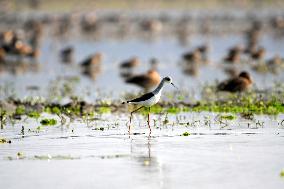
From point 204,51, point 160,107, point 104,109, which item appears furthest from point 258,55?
point 104,109

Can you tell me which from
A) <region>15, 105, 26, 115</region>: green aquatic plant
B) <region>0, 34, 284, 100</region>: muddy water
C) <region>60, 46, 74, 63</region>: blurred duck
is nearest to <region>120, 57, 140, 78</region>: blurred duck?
<region>0, 34, 284, 100</region>: muddy water

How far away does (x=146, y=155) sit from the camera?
1428 cm

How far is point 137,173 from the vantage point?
41.5 feet

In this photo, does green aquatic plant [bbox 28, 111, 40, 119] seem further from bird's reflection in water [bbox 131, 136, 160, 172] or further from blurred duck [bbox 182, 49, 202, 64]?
blurred duck [bbox 182, 49, 202, 64]

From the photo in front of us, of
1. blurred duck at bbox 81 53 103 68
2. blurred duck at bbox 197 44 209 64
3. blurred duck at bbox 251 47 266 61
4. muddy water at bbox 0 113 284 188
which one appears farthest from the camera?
blurred duck at bbox 197 44 209 64

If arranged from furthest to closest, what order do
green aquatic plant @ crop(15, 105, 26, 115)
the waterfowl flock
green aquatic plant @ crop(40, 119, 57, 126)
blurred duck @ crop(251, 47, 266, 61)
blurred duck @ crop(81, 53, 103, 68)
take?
blurred duck @ crop(251, 47, 266, 61) → blurred duck @ crop(81, 53, 103, 68) → the waterfowl flock → green aquatic plant @ crop(15, 105, 26, 115) → green aquatic plant @ crop(40, 119, 57, 126)

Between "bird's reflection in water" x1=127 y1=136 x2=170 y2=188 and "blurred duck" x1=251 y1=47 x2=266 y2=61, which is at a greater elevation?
"blurred duck" x1=251 y1=47 x2=266 y2=61

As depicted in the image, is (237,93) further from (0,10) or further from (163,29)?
(0,10)

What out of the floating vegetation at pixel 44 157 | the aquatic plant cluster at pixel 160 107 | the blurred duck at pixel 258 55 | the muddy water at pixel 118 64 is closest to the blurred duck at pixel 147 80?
the muddy water at pixel 118 64

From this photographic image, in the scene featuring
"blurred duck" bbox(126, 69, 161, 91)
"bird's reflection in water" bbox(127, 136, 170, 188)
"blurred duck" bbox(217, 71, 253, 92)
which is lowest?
"bird's reflection in water" bbox(127, 136, 170, 188)

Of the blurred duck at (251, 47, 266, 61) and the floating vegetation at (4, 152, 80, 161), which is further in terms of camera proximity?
the blurred duck at (251, 47, 266, 61)

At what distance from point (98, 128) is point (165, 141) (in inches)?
97.2

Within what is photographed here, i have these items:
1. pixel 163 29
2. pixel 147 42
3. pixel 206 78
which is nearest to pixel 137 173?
pixel 206 78

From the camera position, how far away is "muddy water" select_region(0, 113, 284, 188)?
1211cm
